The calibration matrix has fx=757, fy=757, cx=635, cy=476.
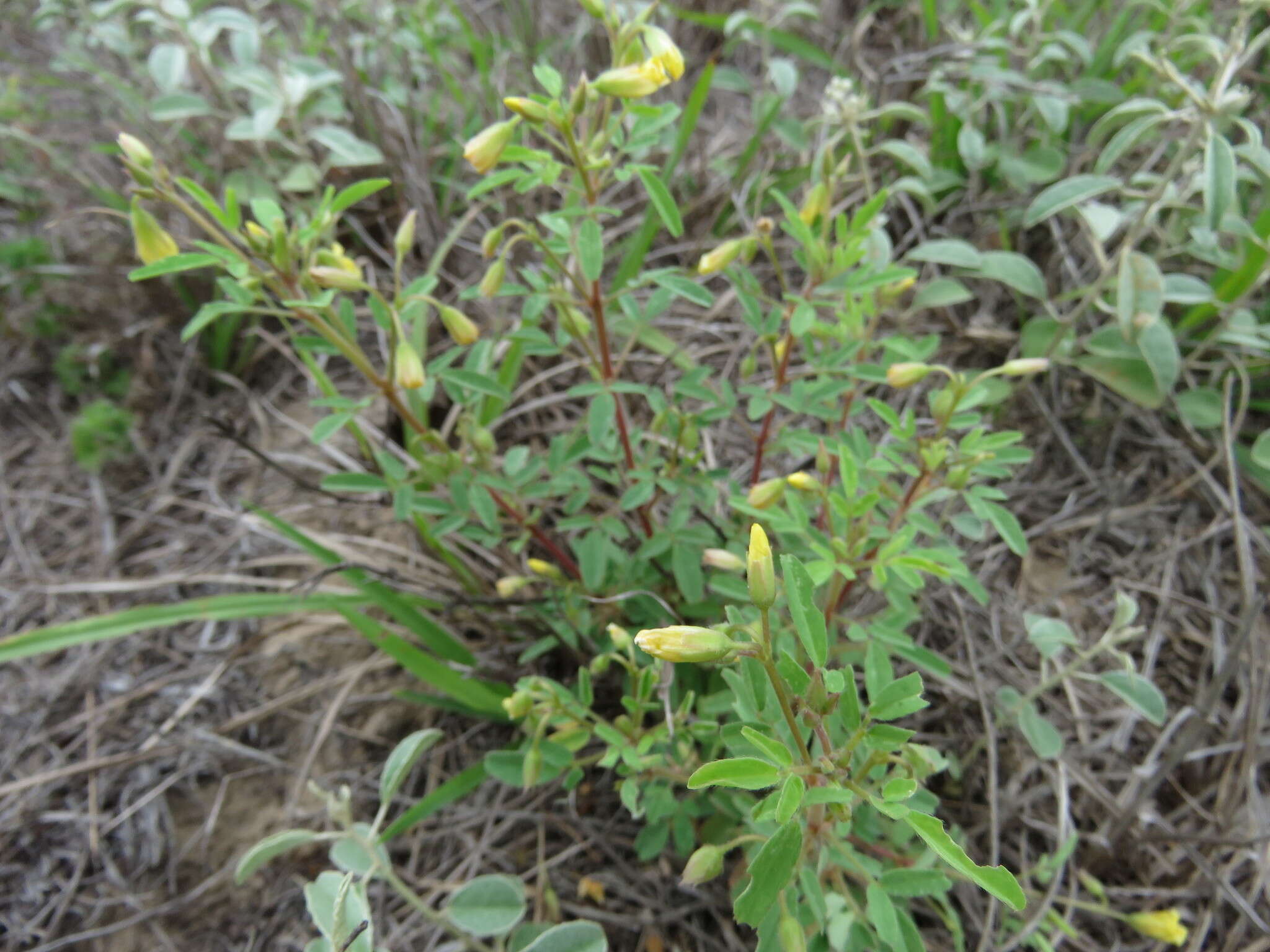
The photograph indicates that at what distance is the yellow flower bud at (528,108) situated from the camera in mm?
1058

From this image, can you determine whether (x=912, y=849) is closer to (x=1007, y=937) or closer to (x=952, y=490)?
(x=1007, y=937)

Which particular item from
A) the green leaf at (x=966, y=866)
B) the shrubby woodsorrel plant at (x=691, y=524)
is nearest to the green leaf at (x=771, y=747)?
the shrubby woodsorrel plant at (x=691, y=524)

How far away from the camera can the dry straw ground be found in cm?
150

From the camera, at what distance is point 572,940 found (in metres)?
1.15

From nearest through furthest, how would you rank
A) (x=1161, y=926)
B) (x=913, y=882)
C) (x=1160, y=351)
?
(x=913, y=882), (x=1161, y=926), (x=1160, y=351)

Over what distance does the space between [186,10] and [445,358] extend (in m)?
1.65

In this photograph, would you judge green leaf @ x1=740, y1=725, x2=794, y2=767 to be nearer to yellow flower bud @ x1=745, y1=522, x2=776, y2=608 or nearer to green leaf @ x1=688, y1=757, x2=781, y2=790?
green leaf @ x1=688, y1=757, x2=781, y2=790

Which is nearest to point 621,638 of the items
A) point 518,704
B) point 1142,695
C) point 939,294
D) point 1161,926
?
point 518,704

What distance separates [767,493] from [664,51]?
27.2 inches

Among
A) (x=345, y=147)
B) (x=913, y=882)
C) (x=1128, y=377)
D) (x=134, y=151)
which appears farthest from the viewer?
(x=345, y=147)

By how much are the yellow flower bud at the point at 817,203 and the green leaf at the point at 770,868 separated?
104cm

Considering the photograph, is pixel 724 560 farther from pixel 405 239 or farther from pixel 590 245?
pixel 405 239

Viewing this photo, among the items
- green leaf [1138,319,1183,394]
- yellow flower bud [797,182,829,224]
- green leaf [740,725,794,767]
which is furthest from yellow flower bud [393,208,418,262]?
green leaf [1138,319,1183,394]

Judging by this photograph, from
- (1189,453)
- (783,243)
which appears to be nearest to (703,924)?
(1189,453)
